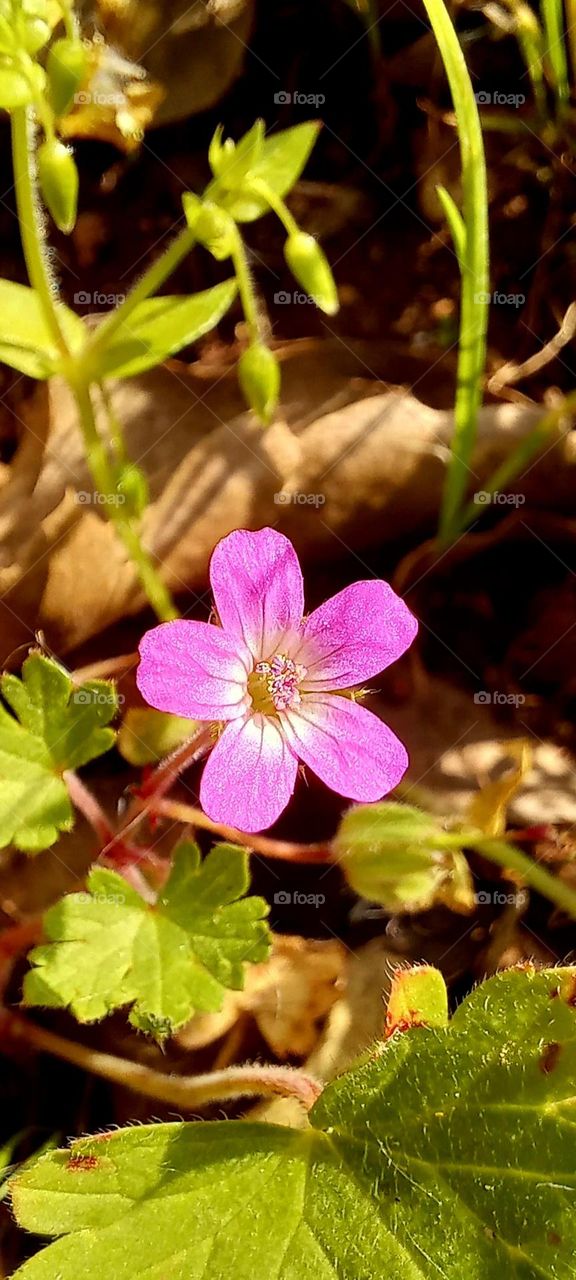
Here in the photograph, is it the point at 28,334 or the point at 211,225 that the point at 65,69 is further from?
the point at 28,334

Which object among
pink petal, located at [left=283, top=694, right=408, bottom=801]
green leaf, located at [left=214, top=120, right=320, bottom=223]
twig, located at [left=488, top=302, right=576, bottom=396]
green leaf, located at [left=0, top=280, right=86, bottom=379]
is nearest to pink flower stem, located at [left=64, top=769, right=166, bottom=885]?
pink petal, located at [left=283, top=694, right=408, bottom=801]

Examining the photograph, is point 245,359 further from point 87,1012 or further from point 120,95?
point 87,1012

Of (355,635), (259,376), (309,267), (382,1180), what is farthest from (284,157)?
(382,1180)

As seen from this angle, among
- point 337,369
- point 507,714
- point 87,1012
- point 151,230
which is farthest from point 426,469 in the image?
point 87,1012

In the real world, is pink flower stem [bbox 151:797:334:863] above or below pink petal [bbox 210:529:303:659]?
below

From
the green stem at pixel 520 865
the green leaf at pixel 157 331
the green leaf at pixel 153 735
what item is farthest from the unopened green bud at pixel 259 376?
the green stem at pixel 520 865

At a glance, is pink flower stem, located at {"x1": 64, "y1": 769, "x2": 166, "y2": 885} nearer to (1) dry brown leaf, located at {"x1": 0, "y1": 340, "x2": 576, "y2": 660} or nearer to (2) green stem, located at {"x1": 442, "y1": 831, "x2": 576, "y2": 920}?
(1) dry brown leaf, located at {"x1": 0, "y1": 340, "x2": 576, "y2": 660}

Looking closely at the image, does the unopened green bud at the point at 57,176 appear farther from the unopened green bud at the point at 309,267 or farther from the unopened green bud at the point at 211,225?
the unopened green bud at the point at 309,267
